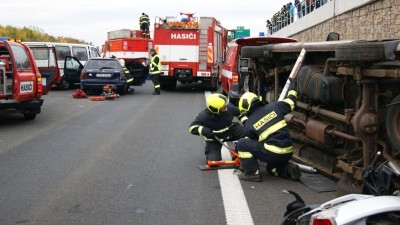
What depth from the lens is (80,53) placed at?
22.5 meters

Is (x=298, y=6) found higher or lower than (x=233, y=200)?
higher

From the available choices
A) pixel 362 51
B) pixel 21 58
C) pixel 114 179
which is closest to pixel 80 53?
pixel 21 58

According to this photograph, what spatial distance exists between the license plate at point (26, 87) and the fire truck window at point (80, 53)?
11.3m

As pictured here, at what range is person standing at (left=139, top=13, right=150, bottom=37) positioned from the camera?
31.2 meters

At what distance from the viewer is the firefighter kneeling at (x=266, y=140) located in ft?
20.1

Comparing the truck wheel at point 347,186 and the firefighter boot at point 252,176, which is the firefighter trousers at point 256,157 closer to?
the firefighter boot at point 252,176

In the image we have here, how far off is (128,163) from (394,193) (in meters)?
4.55

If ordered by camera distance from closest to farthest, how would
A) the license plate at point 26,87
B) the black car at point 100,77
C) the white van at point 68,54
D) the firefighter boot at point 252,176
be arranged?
the firefighter boot at point 252,176 < the license plate at point 26,87 < the black car at point 100,77 < the white van at point 68,54

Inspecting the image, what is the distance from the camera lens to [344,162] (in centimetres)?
556

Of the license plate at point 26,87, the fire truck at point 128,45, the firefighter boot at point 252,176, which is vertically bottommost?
Result: the firefighter boot at point 252,176

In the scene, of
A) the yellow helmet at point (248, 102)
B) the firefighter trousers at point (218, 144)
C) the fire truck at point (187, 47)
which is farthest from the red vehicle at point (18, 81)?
the fire truck at point (187, 47)

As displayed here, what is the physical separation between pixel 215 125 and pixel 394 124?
287cm

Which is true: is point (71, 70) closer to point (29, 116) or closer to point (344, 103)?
point (29, 116)

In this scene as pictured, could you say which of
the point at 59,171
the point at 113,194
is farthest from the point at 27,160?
the point at 113,194
